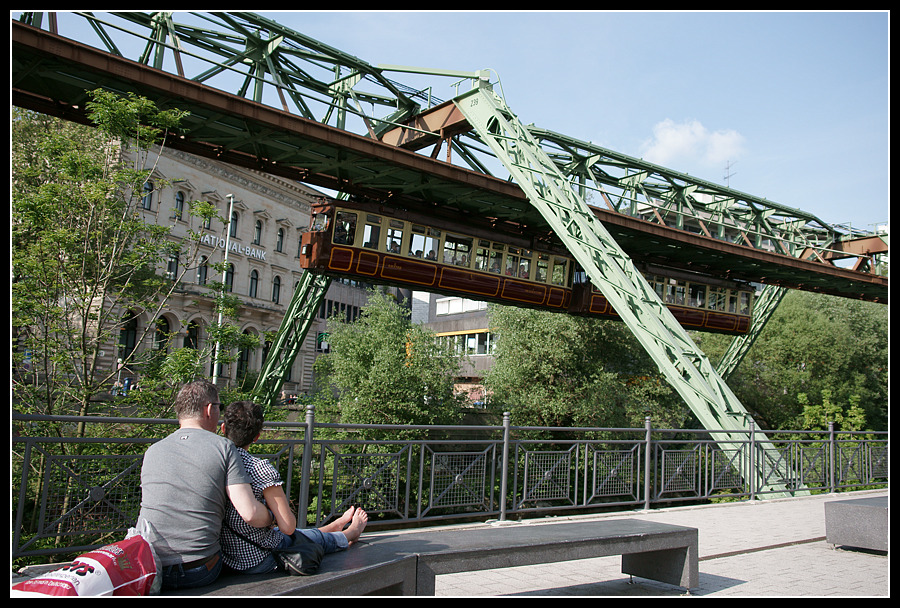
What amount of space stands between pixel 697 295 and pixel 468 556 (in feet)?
75.7

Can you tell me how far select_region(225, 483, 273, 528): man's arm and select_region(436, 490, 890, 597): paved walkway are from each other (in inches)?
92.4

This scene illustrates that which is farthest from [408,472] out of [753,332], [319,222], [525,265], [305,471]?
[753,332]

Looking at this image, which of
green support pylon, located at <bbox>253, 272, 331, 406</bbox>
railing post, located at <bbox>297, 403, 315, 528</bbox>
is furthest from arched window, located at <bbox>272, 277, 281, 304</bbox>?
railing post, located at <bbox>297, 403, 315, 528</bbox>

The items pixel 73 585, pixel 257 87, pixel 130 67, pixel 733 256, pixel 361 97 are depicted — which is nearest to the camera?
pixel 73 585

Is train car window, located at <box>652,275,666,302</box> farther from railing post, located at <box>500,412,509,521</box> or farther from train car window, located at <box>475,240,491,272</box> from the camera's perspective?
railing post, located at <box>500,412,509,521</box>

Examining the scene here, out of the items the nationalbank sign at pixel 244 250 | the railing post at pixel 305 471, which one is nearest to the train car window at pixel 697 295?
the railing post at pixel 305 471

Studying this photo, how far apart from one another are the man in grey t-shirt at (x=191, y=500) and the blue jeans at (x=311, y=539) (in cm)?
23

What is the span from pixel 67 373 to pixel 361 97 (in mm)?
11514

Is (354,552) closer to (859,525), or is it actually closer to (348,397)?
(859,525)

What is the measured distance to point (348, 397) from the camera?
24.7 m

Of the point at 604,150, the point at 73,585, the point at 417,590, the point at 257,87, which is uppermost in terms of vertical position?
the point at 604,150

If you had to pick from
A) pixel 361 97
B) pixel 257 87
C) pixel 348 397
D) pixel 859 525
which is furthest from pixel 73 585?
pixel 348 397

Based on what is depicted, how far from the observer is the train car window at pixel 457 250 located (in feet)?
58.0

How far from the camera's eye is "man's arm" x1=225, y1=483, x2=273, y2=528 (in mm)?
3436
